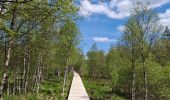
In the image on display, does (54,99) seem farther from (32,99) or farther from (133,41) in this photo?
(133,41)

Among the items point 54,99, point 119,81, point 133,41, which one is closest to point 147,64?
point 133,41

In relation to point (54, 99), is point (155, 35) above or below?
above

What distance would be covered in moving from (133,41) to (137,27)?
8.84 feet

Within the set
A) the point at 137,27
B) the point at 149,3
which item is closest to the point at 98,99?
the point at 137,27

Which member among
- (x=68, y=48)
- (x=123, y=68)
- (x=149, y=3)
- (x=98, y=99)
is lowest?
(x=98, y=99)

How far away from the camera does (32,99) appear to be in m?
28.0

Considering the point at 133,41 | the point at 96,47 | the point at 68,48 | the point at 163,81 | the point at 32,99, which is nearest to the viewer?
the point at 32,99

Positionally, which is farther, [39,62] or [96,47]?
[96,47]

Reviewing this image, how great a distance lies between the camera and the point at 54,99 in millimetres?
30656

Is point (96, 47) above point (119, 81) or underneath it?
above

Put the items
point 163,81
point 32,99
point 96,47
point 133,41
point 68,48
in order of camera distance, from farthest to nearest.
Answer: point 96,47
point 68,48
point 163,81
point 133,41
point 32,99

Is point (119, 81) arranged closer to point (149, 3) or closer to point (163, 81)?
point (163, 81)

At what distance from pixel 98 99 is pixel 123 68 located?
285 inches

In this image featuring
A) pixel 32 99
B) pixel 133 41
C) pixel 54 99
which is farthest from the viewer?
pixel 133 41
